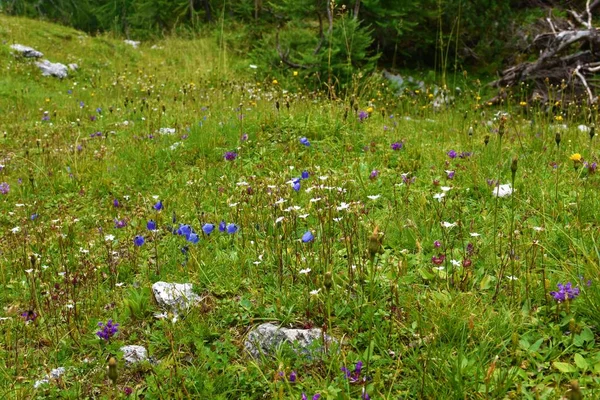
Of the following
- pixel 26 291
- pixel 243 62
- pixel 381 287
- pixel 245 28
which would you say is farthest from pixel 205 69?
pixel 381 287

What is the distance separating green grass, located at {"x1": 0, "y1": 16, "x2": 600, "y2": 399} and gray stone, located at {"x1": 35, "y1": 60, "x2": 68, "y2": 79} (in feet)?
18.7

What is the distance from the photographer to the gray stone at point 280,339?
2254 millimetres

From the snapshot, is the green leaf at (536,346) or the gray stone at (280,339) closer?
the green leaf at (536,346)

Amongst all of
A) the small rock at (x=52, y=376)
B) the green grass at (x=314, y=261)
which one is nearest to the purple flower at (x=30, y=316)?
the green grass at (x=314, y=261)

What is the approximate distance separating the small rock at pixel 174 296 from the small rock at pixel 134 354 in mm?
271

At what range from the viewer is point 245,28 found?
1457 cm

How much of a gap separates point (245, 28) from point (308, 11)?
5007 mm

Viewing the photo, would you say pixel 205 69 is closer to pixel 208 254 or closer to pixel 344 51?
pixel 344 51

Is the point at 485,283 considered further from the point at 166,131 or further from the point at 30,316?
the point at 166,131

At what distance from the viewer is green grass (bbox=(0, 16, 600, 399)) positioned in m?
2.12

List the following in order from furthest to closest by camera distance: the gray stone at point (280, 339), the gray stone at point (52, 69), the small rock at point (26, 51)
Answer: the small rock at point (26, 51) < the gray stone at point (52, 69) < the gray stone at point (280, 339)

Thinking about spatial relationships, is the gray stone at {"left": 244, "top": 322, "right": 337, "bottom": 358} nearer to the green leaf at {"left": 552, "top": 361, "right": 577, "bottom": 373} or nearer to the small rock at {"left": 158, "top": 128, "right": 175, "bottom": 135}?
the green leaf at {"left": 552, "top": 361, "right": 577, "bottom": 373}

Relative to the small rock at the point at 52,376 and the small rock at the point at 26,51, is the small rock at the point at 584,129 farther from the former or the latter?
the small rock at the point at 26,51

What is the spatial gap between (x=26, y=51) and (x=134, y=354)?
→ 11258 millimetres
